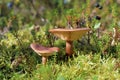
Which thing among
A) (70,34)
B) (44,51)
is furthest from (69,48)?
(44,51)

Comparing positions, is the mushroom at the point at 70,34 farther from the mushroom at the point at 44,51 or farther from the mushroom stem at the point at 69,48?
the mushroom at the point at 44,51

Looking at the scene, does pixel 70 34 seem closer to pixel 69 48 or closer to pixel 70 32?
pixel 70 32

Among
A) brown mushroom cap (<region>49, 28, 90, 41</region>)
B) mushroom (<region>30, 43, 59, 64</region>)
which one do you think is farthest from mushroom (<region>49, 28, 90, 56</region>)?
mushroom (<region>30, 43, 59, 64</region>)

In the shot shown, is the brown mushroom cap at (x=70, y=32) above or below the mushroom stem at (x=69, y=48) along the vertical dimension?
above

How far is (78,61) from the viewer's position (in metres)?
2.38

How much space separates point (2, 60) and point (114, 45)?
3.08ft

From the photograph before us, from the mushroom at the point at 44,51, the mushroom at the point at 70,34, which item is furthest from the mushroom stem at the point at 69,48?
the mushroom at the point at 44,51

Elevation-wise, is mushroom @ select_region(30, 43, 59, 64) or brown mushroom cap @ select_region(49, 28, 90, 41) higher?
brown mushroom cap @ select_region(49, 28, 90, 41)

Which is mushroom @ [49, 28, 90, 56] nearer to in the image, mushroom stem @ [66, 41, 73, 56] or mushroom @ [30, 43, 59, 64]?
mushroom stem @ [66, 41, 73, 56]

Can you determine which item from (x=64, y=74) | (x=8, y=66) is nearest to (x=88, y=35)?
(x=64, y=74)

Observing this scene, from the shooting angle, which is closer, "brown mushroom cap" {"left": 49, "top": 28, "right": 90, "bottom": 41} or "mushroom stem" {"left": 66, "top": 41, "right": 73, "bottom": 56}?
"brown mushroom cap" {"left": 49, "top": 28, "right": 90, "bottom": 41}

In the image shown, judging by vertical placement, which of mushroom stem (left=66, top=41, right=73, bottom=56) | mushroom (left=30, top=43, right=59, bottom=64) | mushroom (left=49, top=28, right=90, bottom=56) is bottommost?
mushroom stem (left=66, top=41, right=73, bottom=56)

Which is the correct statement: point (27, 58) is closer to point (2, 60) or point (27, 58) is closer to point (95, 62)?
point (2, 60)

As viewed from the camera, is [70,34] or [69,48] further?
[69,48]
